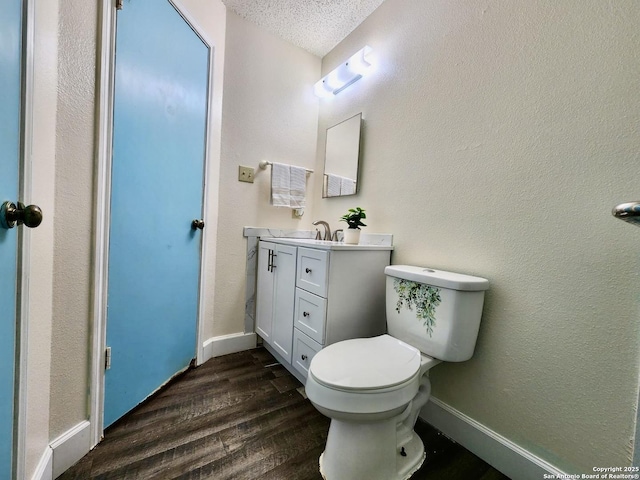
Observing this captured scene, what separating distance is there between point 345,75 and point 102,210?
63.9 inches

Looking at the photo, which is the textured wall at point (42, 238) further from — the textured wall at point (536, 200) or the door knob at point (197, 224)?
the textured wall at point (536, 200)

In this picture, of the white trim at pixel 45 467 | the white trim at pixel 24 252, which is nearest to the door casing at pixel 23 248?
the white trim at pixel 24 252

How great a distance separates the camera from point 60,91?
82 centimetres

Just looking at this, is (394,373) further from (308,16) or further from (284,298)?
(308,16)

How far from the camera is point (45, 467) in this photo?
32.0 inches

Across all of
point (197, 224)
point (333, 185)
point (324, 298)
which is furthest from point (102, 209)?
point (333, 185)

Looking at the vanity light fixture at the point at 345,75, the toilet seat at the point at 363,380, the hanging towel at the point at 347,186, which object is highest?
the vanity light fixture at the point at 345,75

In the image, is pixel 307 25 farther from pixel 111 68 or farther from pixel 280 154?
pixel 111 68

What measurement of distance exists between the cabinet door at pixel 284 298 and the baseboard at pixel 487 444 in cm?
79

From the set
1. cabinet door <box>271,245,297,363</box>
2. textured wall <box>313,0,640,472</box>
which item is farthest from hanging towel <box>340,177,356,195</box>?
cabinet door <box>271,245,297,363</box>

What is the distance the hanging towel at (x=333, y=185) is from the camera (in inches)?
73.1

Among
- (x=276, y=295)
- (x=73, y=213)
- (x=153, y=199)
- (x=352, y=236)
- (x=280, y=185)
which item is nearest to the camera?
(x=73, y=213)

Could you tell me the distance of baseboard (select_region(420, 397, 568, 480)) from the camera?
906mm

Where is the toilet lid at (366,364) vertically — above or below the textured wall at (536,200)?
below
